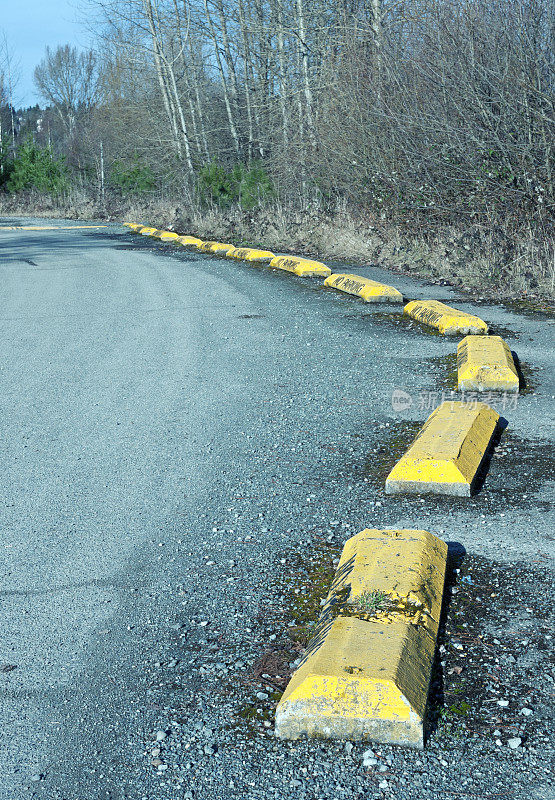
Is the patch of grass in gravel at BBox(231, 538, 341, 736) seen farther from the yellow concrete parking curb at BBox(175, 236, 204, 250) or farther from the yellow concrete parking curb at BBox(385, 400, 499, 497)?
the yellow concrete parking curb at BBox(175, 236, 204, 250)

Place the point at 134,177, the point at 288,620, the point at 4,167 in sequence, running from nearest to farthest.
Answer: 1. the point at 288,620
2. the point at 134,177
3. the point at 4,167

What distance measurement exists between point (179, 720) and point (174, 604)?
70cm

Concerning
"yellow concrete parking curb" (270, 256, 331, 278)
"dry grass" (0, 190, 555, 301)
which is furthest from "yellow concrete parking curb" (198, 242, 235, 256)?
"yellow concrete parking curb" (270, 256, 331, 278)

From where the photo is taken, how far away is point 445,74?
37.6 ft

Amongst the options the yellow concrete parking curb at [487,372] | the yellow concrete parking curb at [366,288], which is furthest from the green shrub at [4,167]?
the yellow concrete parking curb at [487,372]

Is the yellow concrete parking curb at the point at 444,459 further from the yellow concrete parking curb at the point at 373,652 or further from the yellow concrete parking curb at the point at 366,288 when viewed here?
the yellow concrete parking curb at the point at 366,288

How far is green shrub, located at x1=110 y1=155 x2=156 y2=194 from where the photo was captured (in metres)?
28.8

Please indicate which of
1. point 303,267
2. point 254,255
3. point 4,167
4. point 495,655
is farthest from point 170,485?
point 4,167

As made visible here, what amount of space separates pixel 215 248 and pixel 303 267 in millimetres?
4439

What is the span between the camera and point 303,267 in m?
12.0

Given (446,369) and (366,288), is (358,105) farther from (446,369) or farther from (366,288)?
(446,369)

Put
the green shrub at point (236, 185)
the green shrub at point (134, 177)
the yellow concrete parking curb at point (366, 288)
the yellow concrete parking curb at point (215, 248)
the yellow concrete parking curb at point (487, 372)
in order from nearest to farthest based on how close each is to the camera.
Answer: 1. the yellow concrete parking curb at point (487, 372)
2. the yellow concrete parking curb at point (366, 288)
3. the yellow concrete parking curb at point (215, 248)
4. the green shrub at point (236, 185)
5. the green shrub at point (134, 177)

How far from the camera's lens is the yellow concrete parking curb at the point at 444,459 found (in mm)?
4027

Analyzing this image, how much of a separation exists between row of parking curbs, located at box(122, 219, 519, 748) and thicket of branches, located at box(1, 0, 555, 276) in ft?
22.9
